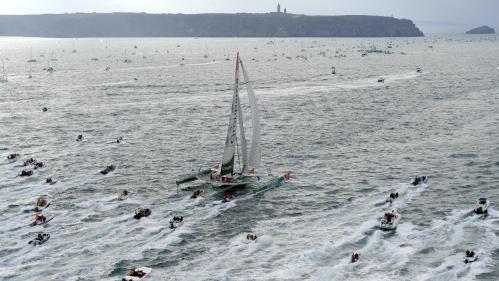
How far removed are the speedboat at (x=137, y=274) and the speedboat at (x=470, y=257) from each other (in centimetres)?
3213

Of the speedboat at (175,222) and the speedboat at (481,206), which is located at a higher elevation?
the speedboat at (481,206)

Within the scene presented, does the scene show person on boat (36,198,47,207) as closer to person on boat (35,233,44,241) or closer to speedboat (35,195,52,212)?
speedboat (35,195,52,212)

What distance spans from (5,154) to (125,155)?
75.2 feet

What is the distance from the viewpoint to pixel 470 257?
179 feet

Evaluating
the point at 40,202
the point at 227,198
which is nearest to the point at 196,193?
the point at 227,198

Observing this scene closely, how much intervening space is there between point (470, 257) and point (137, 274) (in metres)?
33.6

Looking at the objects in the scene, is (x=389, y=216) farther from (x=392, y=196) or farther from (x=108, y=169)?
(x=108, y=169)

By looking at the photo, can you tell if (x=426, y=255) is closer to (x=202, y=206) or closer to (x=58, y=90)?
(x=202, y=206)

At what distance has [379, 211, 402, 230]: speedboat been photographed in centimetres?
6291

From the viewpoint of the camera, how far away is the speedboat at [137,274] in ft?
170

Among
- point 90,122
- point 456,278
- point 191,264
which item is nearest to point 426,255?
point 456,278

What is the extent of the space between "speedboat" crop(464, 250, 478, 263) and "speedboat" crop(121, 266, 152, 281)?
32.1m

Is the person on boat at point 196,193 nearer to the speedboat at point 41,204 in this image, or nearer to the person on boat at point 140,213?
the person on boat at point 140,213

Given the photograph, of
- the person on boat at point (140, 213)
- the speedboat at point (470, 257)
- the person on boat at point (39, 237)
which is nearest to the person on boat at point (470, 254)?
the speedboat at point (470, 257)
